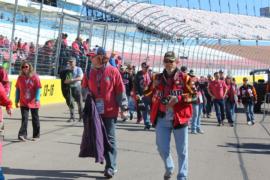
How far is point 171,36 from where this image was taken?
116 feet

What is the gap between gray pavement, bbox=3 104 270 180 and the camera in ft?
26.3

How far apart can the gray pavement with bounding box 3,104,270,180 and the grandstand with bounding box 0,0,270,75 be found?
9.62 metres

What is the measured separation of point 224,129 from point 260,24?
232 feet

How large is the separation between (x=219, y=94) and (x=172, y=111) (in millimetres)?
10571

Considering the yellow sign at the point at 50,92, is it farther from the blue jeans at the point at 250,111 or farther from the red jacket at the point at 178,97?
the red jacket at the point at 178,97

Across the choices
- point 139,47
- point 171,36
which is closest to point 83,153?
point 139,47

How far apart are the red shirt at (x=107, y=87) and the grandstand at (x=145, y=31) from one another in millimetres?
13990

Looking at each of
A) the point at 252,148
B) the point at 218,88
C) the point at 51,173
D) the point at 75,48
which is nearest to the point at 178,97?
the point at 51,173

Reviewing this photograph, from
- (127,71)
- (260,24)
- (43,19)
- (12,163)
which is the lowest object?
(12,163)

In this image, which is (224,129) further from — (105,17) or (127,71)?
(105,17)

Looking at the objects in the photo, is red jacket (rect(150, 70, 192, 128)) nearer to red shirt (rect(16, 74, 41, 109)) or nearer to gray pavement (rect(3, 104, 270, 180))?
gray pavement (rect(3, 104, 270, 180))

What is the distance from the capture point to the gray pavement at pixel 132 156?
8023mm

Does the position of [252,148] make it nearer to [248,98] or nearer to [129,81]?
[129,81]

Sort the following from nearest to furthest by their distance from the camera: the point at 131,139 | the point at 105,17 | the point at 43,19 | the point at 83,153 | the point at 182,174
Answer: the point at 182,174
the point at 83,153
the point at 131,139
the point at 43,19
the point at 105,17
